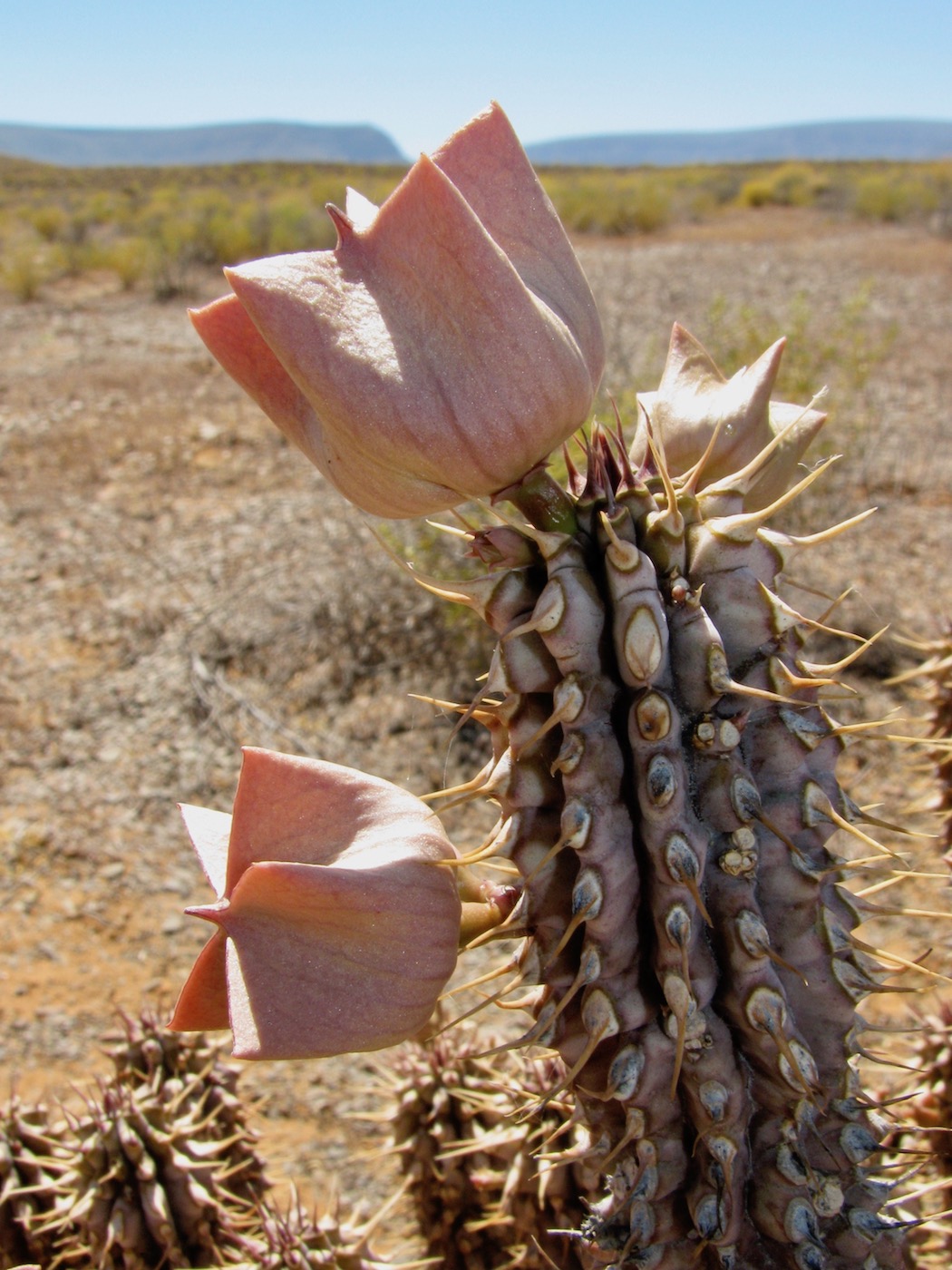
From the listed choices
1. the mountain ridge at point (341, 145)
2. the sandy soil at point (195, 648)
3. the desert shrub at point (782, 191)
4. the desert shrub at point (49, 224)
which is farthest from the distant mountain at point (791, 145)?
the sandy soil at point (195, 648)

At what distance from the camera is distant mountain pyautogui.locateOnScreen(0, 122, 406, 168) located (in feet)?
597

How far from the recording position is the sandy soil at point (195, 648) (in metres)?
3.18

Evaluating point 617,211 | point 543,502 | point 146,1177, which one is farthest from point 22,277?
point 543,502

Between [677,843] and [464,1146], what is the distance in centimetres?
115

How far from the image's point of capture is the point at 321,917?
2.80 feet

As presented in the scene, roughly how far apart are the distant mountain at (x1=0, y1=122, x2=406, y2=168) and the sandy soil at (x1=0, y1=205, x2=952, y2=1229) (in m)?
192

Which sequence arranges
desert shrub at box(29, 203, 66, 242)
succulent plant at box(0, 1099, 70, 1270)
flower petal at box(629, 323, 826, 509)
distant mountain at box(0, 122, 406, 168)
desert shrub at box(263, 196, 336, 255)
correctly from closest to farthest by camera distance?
flower petal at box(629, 323, 826, 509)
succulent plant at box(0, 1099, 70, 1270)
desert shrub at box(263, 196, 336, 255)
desert shrub at box(29, 203, 66, 242)
distant mountain at box(0, 122, 406, 168)

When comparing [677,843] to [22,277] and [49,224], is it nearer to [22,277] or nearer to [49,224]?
[22,277]

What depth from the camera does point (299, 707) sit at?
14.1 feet

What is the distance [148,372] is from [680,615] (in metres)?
9.21

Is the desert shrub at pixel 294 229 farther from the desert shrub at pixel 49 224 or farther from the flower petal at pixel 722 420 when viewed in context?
the flower petal at pixel 722 420

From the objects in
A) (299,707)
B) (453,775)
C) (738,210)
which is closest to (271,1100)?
(453,775)

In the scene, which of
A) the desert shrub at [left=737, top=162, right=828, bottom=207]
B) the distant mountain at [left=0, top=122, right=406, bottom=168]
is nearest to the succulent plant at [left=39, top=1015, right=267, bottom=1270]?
the desert shrub at [left=737, top=162, right=828, bottom=207]

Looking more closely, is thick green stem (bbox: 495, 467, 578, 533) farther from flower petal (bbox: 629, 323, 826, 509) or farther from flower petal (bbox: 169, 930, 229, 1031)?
flower petal (bbox: 169, 930, 229, 1031)
